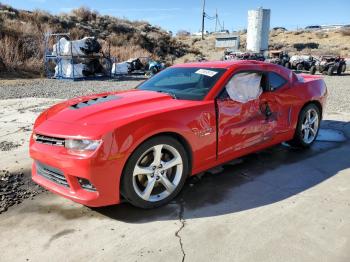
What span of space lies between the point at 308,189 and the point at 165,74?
2406 millimetres

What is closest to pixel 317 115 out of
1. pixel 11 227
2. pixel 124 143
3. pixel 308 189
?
pixel 308 189

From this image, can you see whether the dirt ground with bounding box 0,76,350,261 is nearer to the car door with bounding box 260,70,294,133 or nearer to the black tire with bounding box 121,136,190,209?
the black tire with bounding box 121,136,190,209

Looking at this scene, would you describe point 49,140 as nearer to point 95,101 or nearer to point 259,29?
point 95,101

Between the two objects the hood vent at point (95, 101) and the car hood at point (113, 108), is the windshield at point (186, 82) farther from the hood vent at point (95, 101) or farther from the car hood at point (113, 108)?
the hood vent at point (95, 101)

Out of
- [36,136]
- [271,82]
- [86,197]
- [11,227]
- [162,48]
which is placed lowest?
[11,227]

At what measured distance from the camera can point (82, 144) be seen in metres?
3.21

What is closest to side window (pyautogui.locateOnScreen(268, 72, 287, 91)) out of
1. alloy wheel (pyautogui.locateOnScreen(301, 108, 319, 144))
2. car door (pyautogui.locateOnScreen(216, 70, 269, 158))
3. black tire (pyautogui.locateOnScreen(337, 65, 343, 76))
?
car door (pyautogui.locateOnScreen(216, 70, 269, 158))

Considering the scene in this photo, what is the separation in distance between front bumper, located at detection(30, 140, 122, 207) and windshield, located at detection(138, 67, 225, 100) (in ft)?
4.32

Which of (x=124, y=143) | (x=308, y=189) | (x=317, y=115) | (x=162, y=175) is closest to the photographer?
(x=124, y=143)

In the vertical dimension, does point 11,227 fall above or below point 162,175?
below

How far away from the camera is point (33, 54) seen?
20938 mm

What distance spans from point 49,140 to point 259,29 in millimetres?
39437

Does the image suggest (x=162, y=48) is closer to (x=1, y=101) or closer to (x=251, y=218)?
(x=1, y=101)

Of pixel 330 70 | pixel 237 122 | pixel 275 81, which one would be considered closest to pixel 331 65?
pixel 330 70
